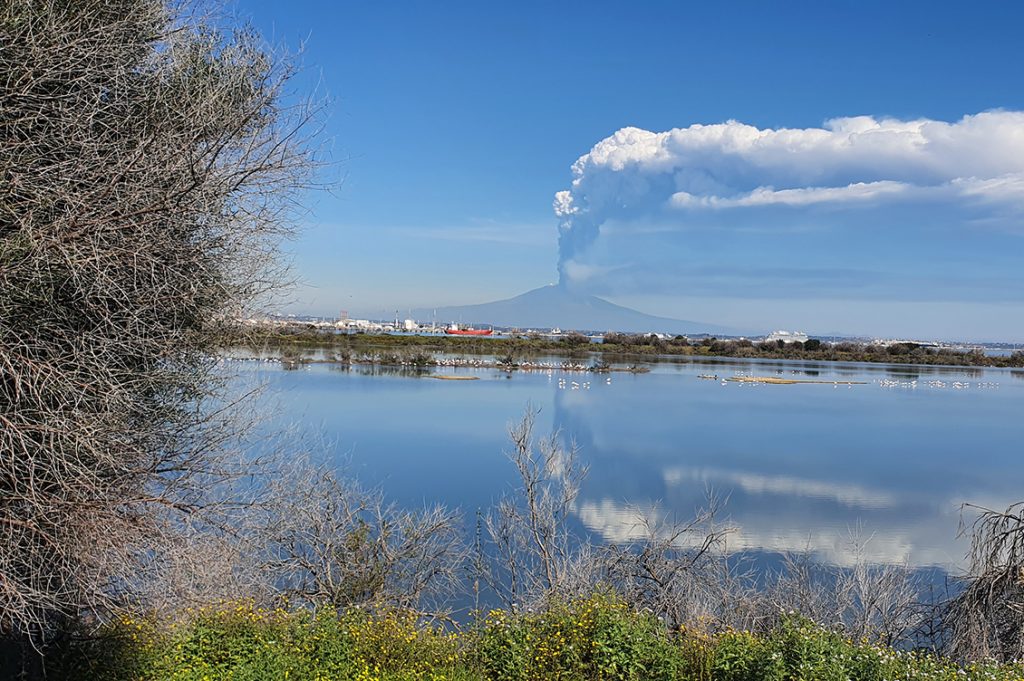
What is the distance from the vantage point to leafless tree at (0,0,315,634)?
509 centimetres

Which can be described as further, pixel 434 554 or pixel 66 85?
pixel 434 554

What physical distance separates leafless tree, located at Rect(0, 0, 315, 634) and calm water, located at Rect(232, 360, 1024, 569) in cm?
178

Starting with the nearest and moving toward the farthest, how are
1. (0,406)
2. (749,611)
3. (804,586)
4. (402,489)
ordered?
(0,406), (749,611), (804,586), (402,489)

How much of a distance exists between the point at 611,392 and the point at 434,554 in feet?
103

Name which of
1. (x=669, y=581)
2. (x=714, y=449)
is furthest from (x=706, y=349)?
(x=669, y=581)

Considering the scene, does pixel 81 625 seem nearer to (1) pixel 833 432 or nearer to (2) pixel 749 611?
(2) pixel 749 611

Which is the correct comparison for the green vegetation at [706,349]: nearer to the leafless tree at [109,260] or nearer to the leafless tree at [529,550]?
the leafless tree at [529,550]

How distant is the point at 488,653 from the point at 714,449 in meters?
20.2

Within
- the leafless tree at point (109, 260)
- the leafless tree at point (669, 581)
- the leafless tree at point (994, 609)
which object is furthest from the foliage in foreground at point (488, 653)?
the leafless tree at point (669, 581)

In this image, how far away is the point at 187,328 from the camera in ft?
21.3

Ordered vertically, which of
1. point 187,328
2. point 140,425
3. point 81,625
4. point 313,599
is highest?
point 187,328

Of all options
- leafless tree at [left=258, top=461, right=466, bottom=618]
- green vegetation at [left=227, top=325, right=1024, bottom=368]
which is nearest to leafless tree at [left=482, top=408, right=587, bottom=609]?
leafless tree at [left=258, top=461, right=466, bottom=618]

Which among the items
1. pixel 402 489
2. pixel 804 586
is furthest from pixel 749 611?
pixel 402 489

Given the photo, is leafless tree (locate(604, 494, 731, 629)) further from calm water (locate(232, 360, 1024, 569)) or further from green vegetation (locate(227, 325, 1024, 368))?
green vegetation (locate(227, 325, 1024, 368))
